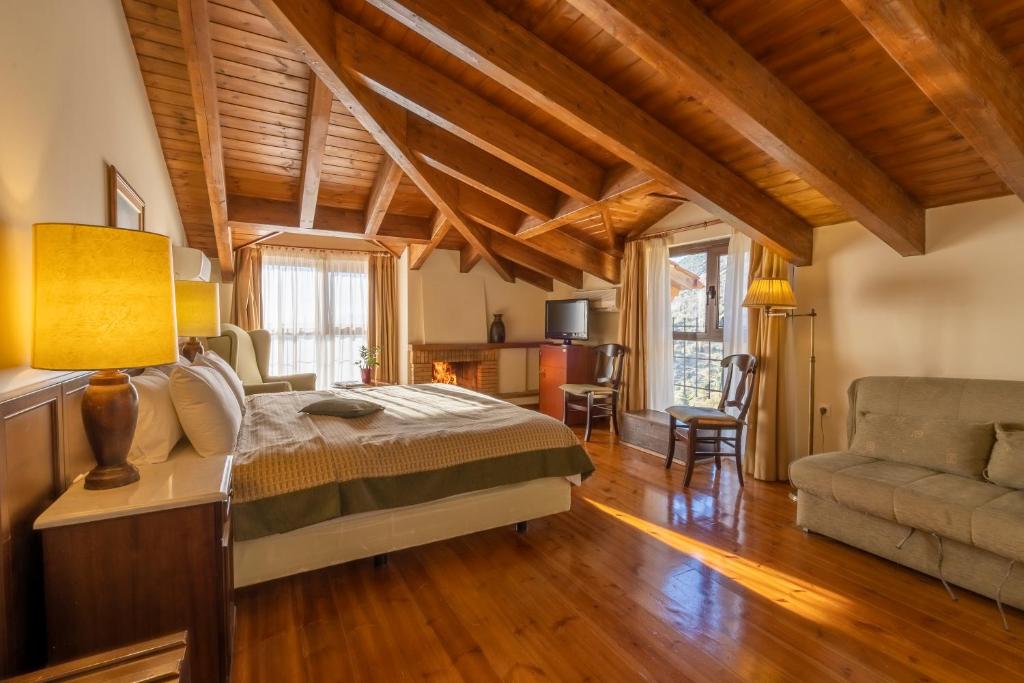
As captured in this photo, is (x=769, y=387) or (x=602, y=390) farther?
(x=602, y=390)

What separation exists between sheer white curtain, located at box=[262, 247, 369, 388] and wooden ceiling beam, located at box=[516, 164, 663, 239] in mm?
2888

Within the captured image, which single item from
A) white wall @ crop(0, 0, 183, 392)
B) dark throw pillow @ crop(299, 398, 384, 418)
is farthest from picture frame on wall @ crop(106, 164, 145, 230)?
dark throw pillow @ crop(299, 398, 384, 418)

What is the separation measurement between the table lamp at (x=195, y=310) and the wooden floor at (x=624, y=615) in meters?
1.48

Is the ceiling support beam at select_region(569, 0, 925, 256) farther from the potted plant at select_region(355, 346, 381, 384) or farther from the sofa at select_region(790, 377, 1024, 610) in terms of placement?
the potted plant at select_region(355, 346, 381, 384)

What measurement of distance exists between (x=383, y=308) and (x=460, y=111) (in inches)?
152

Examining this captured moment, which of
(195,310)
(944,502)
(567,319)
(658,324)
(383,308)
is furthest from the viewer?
(383,308)

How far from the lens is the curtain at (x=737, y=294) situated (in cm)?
408

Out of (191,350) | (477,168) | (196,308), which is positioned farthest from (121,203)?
(477,168)

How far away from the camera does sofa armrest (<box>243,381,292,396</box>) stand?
4.14 m

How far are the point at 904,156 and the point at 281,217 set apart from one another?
16.1 ft

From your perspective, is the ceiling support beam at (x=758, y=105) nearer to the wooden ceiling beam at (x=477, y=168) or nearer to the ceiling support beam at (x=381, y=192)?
the wooden ceiling beam at (x=477, y=168)

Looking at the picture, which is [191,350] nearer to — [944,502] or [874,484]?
[874,484]

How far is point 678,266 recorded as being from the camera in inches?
193

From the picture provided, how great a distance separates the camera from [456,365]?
6.64 metres
